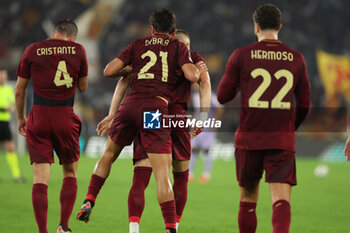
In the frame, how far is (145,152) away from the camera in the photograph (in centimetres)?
473

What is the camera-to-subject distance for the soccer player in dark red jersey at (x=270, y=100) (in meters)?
3.78

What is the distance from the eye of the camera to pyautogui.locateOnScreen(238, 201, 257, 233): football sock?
13.1 feet

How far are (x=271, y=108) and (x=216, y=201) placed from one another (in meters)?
4.33

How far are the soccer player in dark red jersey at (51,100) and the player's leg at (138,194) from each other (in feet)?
1.91

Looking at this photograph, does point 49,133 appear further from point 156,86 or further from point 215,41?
point 215,41

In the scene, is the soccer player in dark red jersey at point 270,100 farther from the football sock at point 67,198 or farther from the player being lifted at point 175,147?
the football sock at point 67,198

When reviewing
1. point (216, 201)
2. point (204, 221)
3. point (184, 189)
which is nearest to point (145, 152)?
point (184, 189)

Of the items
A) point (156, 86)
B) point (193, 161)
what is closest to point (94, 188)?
point (156, 86)

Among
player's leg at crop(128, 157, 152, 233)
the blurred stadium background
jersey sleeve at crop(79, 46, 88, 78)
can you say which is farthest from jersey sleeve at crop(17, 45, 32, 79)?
the blurred stadium background

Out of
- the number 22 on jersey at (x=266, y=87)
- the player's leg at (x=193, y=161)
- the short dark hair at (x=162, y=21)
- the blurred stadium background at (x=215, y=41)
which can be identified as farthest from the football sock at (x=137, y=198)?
the blurred stadium background at (x=215, y=41)

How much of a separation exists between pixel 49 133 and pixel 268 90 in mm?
1966

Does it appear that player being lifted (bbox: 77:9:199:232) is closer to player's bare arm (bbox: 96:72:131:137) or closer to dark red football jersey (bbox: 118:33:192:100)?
dark red football jersey (bbox: 118:33:192:100)

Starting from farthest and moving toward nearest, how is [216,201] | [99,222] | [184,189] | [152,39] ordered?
[216,201] < [99,222] < [184,189] < [152,39]

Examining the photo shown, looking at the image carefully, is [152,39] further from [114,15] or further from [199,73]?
[114,15]
